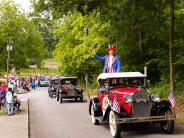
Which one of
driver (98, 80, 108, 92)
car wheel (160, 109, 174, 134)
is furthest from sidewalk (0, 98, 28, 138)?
car wheel (160, 109, 174, 134)

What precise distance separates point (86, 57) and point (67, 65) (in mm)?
8302

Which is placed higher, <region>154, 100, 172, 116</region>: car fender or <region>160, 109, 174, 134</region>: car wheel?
<region>154, 100, 172, 116</region>: car fender

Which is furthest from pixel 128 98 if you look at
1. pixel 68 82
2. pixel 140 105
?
pixel 68 82

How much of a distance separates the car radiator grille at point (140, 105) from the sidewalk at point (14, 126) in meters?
3.67

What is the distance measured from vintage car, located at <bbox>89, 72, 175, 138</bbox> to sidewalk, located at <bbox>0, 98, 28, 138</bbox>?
9.68 feet

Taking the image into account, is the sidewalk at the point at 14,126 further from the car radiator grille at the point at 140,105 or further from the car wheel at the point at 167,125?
the car wheel at the point at 167,125

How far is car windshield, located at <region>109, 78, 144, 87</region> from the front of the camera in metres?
15.9

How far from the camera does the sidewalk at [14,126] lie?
14.8m

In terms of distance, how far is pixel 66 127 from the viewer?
16859 mm

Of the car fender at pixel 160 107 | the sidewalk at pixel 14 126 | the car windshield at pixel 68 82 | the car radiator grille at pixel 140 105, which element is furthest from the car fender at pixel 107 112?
the car windshield at pixel 68 82

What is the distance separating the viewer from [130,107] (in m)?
14.2

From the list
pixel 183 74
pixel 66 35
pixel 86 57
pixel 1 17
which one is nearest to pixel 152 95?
pixel 183 74

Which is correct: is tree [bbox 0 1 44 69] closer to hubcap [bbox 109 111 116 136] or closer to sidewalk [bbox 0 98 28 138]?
sidewalk [bbox 0 98 28 138]

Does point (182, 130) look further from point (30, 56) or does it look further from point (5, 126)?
point (30, 56)
